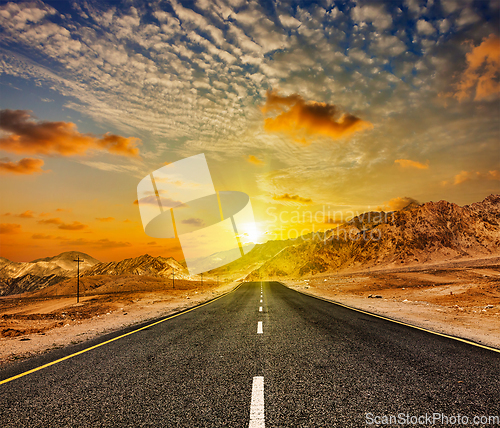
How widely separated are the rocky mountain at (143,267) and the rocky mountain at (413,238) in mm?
49758

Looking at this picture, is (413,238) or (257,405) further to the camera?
(413,238)

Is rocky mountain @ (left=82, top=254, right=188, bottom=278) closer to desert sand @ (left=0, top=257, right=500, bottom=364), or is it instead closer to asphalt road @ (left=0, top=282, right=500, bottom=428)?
desert sand @ (left=0, top=257, right=500, bottom=364)

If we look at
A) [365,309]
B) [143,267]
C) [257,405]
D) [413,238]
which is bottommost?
Result: [143,267]

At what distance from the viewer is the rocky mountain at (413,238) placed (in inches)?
3177

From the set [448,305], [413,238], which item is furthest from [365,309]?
[413,238]

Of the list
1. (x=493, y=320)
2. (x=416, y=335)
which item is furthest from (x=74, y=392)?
(x=493, y=320)

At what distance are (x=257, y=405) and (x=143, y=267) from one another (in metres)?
146

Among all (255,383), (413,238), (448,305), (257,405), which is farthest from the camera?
(413,238)

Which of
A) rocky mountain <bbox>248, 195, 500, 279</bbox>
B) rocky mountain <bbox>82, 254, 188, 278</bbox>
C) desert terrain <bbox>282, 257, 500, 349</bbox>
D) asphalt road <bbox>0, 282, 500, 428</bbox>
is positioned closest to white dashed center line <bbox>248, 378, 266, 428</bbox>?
asphalt road <bbox>0, 282, 500, 428</bbox>

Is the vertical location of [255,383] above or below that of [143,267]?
above

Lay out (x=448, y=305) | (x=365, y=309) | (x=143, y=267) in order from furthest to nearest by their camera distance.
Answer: (x=143, y=267) → (x=448, y=305) → (x=365, y=309)

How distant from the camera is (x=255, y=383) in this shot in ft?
13.6

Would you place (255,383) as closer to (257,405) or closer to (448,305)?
(257,405)

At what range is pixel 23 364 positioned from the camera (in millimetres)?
5895
